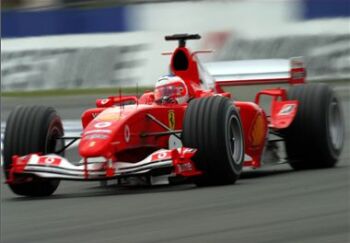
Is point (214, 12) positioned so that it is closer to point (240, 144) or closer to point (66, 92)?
point (66, 92)

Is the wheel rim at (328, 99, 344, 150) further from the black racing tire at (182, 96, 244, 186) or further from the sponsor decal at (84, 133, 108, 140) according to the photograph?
the sponsor decal at (84, 133, 108, 140)

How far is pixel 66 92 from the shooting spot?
22.6 meters

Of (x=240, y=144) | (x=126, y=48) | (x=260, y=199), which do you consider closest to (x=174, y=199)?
(x=260, y=199)

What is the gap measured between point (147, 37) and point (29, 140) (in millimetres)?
12834

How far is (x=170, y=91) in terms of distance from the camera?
10133mm

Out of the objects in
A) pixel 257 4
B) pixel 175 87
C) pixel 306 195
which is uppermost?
pixel 257 4

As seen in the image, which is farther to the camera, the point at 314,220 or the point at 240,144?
the point at 240,144

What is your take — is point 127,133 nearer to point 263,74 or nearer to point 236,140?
point 236,140

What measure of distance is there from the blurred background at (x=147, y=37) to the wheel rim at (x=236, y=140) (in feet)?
39.2

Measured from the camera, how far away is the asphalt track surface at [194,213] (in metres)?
6.66

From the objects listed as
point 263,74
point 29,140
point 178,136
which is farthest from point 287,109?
point 29,140

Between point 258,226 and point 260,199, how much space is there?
1456mm

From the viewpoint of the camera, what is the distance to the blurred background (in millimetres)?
21828

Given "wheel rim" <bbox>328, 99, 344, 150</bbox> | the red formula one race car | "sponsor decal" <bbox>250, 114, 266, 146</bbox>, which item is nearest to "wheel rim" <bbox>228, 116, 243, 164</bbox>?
the red formula one race car
